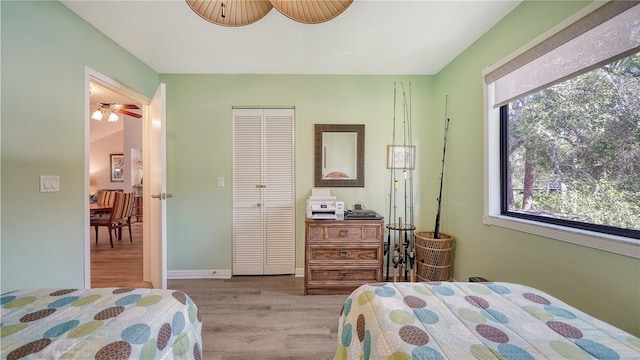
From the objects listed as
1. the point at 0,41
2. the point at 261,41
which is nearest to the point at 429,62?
the point at 261,41

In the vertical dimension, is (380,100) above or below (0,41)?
above

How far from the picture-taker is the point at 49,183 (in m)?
1.49

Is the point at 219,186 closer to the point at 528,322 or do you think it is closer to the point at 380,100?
the point at 380,100


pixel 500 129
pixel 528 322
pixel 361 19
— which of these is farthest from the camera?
pixel 500 129

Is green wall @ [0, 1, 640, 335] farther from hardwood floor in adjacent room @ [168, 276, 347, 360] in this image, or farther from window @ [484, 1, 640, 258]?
hardwood floor in adjacent room @ [168, 276, 347, 360]

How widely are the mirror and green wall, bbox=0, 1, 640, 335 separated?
0.10 m

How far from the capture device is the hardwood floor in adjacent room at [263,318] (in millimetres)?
1545

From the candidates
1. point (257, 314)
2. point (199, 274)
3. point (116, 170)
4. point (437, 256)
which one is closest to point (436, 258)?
point (437, 256)

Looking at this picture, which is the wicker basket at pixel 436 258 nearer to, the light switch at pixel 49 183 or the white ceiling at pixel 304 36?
the white ceiling at pixel 304 36

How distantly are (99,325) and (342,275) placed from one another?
1843mm

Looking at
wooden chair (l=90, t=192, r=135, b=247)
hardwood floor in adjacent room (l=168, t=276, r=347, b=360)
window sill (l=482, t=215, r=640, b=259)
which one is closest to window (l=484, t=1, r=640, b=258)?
window sill (l=482, t=215, r=640, b=259)

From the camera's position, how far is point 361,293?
3.43 feet

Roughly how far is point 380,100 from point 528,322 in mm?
2376

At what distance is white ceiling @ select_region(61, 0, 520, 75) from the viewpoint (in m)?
1.64
